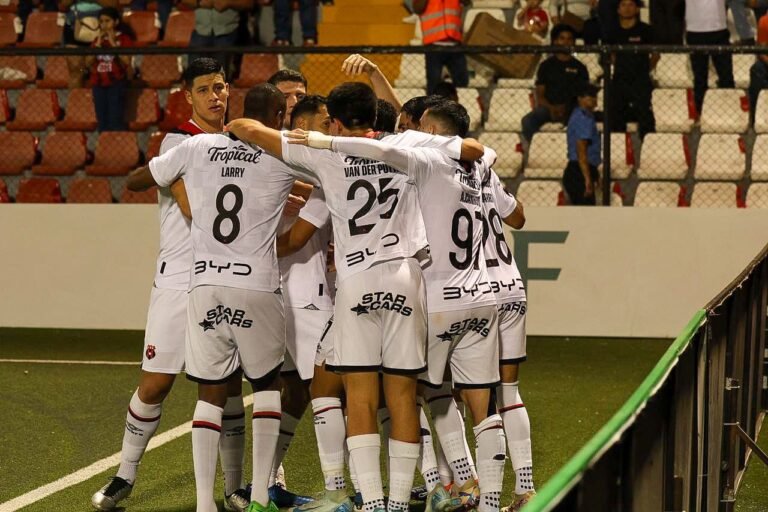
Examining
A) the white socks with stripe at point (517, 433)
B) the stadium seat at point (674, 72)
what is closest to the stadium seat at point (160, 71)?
the stadium seat at point (674, 72)

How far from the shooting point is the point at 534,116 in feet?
39.7

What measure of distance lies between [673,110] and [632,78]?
0.94 m

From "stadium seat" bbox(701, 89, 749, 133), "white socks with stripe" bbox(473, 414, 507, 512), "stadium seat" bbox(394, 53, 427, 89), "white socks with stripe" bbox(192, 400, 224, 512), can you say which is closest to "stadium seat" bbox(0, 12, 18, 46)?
"stadium seat" bbox(394, 53, 427, 89)

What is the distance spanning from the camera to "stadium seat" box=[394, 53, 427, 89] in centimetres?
1370

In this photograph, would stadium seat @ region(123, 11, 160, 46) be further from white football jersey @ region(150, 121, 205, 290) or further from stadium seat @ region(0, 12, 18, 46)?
white football jersey @ region(150, 121, 205, 290)

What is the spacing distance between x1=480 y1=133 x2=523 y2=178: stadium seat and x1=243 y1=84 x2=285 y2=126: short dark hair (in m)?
6.87

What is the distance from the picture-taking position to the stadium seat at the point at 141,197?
1182cm

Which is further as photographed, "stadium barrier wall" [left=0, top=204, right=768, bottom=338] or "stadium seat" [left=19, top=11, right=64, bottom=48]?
"stadium seat" [left=19, top=11, right=64, bottom=48]

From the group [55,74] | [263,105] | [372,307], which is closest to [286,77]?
[263,105]

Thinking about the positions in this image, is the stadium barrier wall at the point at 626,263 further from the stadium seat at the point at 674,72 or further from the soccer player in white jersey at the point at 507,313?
the soccer player in white jersey at the point at 507,313

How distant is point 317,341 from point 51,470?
172 cm

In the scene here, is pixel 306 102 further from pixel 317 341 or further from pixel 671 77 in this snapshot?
pixel 671 77

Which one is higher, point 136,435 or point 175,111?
point 175,111

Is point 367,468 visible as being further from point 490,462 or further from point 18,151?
point 18,151
